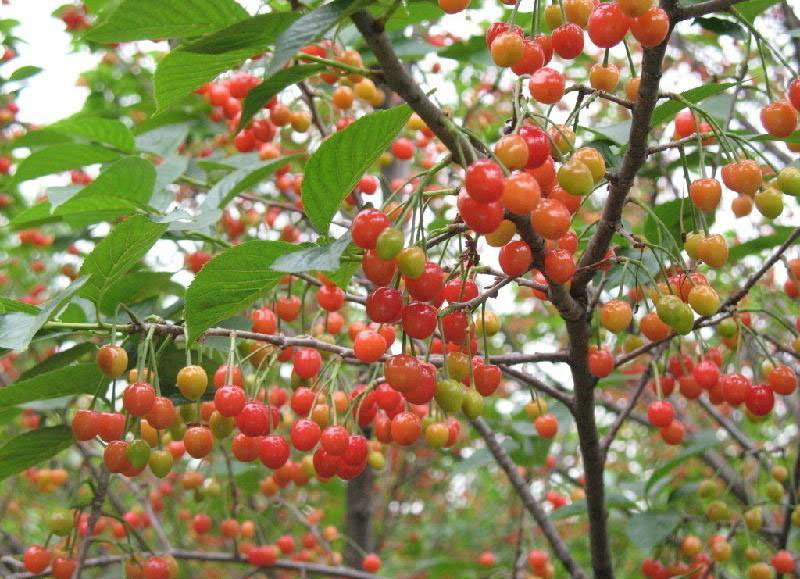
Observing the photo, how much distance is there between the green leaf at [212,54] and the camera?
127 centimetres

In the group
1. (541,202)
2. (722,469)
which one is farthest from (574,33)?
(722,469)

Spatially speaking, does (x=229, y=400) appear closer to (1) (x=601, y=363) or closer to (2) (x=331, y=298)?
(2) (x=331, y=298)

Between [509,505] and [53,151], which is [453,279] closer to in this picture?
[53,151]

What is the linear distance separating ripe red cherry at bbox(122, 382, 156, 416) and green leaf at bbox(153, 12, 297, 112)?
60cm

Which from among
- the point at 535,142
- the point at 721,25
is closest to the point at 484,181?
the point at 535,142

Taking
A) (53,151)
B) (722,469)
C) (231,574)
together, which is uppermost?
(53,151)

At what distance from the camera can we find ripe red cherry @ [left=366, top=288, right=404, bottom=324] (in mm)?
1482

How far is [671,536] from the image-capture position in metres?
3.02

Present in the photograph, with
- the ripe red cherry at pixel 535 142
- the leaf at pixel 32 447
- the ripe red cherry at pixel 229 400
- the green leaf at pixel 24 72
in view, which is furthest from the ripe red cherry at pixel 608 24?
the green leaf at pixel 24 72

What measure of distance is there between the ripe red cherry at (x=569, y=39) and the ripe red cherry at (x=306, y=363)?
104 cm

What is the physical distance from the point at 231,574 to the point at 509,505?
8.65 ft

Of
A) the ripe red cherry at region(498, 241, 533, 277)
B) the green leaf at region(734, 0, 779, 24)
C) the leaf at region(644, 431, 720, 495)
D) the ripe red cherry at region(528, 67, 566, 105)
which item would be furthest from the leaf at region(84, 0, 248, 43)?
the leaf at region(644, 431, 720, 495)

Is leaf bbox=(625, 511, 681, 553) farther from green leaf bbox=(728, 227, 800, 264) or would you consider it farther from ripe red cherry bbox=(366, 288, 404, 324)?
ripe red cherry bbox=(366, 288, 404, 324)

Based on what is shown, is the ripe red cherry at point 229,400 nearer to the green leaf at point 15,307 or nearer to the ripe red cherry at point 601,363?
the green leaf at point 15,307
